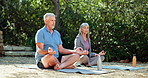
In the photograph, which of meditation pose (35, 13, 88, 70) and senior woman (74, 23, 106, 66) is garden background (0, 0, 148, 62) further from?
meditation pose (35, 13, 88, 70)

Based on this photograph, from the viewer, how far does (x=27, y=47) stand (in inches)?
440

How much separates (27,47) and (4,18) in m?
1.66

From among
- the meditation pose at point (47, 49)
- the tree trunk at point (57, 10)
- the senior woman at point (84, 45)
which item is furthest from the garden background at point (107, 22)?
the meditation pose at point (47, 49)

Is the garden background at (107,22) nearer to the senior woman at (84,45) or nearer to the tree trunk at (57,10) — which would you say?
the tree trunk at (57,10)

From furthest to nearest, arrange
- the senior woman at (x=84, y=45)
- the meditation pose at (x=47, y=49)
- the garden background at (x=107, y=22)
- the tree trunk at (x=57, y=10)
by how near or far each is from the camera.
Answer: the tree trunk at (x=57, y=10) < the garden background at (x=107, y=22) < the senior woman at (x=84, y=45) < the meditation pose at (x=47, y=49)

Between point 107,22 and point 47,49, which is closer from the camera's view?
point 47,49

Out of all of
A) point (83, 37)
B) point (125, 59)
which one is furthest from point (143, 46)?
point (83, 37)

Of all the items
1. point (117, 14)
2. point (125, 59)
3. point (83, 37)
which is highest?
point (117, 14)

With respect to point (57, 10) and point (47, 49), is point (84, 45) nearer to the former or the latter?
point (47, 49)

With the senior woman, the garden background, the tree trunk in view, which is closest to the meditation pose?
the senior woman

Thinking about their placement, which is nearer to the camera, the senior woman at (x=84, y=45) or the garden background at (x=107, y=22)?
the senior woman at (x=84, y=45)

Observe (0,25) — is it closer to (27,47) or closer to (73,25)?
(27,47)

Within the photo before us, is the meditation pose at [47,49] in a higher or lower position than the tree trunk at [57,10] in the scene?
lower

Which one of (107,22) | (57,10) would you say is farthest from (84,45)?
(57,10)
